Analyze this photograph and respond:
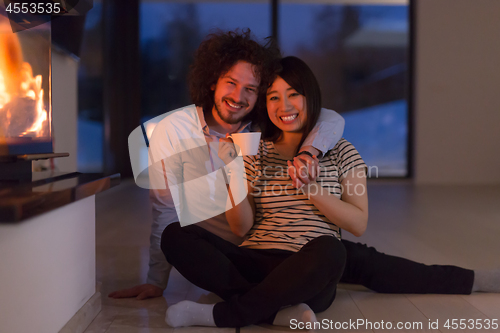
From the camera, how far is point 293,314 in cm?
126

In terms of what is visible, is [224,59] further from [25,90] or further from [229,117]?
[25,90]

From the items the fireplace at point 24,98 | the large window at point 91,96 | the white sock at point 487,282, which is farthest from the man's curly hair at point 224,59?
the large window at point 91,96

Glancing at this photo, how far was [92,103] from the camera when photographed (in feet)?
14.8

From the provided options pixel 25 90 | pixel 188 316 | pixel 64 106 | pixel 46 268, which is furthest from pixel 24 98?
pixel 64 106

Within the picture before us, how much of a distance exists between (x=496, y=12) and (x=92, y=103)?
5.20 metres

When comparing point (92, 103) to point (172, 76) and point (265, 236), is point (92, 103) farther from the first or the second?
point (265, 236)

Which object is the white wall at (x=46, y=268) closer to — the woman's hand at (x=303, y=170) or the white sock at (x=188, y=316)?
the white sock at (x=188, y=316)

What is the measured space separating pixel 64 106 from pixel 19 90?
264 centimetres

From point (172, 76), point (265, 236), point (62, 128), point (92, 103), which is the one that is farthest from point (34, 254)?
point (172, 76)

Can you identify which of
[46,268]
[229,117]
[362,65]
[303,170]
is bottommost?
[46,268]

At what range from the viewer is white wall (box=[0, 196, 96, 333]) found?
2.98ft

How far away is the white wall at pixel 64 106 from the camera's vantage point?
349 centimetres

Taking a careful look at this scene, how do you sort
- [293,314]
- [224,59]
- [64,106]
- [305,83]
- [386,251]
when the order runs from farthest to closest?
[64,106], [386,251], [224,59], [305,83], [293,314]

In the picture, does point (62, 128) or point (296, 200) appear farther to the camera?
point (62, 128)
